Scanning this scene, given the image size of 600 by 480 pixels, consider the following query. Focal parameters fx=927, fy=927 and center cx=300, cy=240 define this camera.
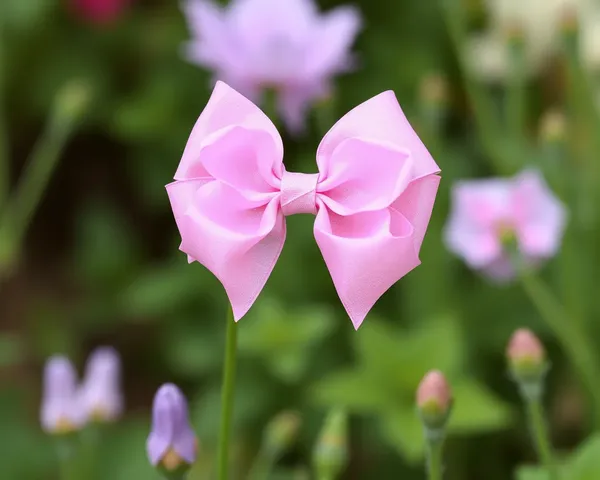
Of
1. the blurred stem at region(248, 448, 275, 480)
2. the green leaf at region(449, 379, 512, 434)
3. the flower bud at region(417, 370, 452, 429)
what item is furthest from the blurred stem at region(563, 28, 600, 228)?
the flower bud at region(417, 370, 452, 429)

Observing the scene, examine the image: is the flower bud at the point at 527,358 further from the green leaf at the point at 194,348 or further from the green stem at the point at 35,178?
the green stem at the point at 35,178

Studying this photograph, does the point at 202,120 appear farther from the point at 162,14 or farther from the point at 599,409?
the point at 162,14

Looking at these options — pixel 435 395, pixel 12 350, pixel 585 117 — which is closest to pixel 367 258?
pixel 435 395

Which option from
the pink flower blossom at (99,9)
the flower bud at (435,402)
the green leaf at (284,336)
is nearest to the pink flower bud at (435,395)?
the flower bud at (435,402)

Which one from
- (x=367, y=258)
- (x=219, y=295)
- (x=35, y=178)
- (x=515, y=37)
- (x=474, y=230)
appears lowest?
(x=35, y=178)

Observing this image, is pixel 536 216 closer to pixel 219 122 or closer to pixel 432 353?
pixel 432 353

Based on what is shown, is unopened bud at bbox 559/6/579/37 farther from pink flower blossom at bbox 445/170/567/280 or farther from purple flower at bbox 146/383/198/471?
purple flower at bbox 146/383/198/471
